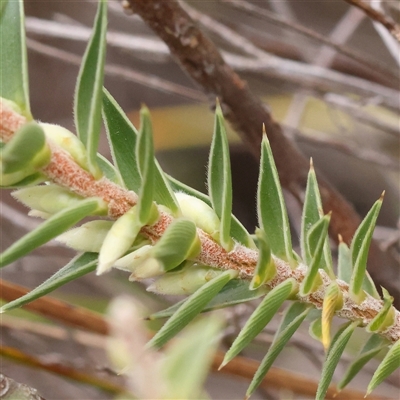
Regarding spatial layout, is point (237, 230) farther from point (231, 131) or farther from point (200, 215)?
point (231, 131)

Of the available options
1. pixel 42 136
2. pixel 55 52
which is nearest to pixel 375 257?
pixel 42 136

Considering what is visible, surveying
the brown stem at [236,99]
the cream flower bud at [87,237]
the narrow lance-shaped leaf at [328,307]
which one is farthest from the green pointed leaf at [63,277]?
the brown stem at [236,99]

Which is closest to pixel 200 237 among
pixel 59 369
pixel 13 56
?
pixel 13 56

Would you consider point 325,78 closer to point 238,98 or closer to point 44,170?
point 238,98

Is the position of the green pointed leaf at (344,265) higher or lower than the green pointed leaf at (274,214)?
lower

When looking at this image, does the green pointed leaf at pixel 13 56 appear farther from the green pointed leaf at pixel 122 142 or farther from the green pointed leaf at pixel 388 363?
the green pointed leaf at pixel 388 363
